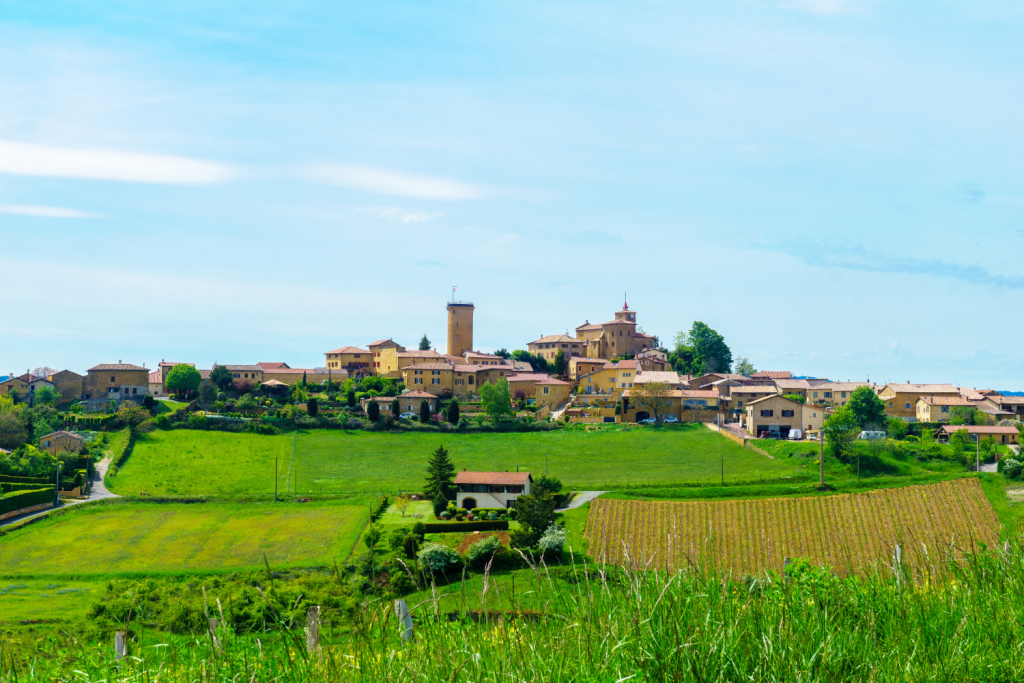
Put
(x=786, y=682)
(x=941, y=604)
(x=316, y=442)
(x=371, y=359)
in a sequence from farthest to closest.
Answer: (x=371, y=359) → (x=316, y=442) → (x=941, y=604) → (x=786, y=682)

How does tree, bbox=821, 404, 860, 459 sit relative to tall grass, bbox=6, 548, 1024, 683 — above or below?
below

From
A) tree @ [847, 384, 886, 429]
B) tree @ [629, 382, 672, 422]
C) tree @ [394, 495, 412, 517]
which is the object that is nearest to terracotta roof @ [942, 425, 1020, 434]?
tree @ [847, 384, 886, 429]

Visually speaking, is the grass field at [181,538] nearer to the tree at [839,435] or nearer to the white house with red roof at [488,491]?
the white house with red roof at [488,491]

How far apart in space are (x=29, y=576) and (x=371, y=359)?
197 feet

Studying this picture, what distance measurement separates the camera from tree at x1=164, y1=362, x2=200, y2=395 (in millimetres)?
65875

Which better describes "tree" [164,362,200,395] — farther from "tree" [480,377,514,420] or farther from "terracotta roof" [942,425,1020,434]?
"terracotta roof" [942,425,1020,434]

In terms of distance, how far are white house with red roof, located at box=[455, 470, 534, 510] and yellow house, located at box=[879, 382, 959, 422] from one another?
39219 mm

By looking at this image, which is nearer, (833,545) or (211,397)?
(833,545)

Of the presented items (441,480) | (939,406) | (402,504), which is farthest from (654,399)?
(402,504)

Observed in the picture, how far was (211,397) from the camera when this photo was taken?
6525 cm

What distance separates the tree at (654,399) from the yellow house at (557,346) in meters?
27.4

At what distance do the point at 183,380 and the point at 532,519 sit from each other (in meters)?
46.0

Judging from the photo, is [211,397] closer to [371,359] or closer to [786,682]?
[371,359]

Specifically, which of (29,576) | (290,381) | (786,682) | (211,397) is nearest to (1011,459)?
(786,682)
